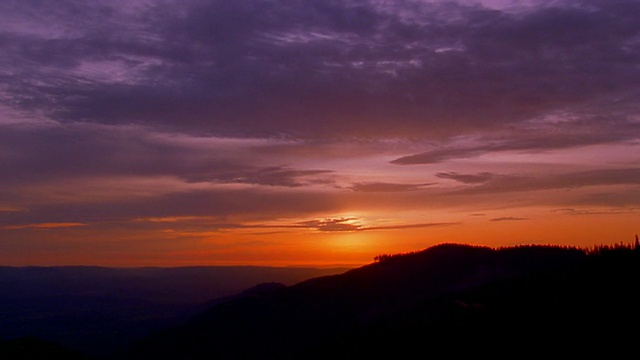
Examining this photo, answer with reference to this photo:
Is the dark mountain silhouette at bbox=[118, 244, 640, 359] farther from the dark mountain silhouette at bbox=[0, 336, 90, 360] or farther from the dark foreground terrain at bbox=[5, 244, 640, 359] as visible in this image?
the dark mountain silhouette at bbox=[0, 336, 90, 360]

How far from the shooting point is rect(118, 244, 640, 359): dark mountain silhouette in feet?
80.7

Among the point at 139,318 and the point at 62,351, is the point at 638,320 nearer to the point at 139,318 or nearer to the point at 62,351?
the point at 62,351

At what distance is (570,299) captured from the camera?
2788 centimetres

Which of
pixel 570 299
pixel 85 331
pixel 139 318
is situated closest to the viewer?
pixel 570 299

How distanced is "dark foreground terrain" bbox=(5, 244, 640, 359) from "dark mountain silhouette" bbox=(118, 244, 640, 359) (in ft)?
0.28

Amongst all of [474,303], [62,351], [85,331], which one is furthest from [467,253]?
[85,331]

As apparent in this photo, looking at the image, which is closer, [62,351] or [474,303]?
[474,303]

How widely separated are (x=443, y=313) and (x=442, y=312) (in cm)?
41

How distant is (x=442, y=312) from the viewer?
37.1m

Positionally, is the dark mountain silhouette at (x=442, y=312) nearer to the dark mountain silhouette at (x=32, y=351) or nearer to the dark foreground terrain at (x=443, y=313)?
the dark foreground terrain at (x=443, y=313)

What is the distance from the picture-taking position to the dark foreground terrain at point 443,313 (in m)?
24.3

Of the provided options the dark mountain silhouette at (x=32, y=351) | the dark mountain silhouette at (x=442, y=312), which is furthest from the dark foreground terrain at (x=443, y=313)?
the dark mountain silhouette at (x=32, y=351)

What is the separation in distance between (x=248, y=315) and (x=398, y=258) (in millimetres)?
13244

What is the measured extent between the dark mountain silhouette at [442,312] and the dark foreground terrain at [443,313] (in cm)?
8
